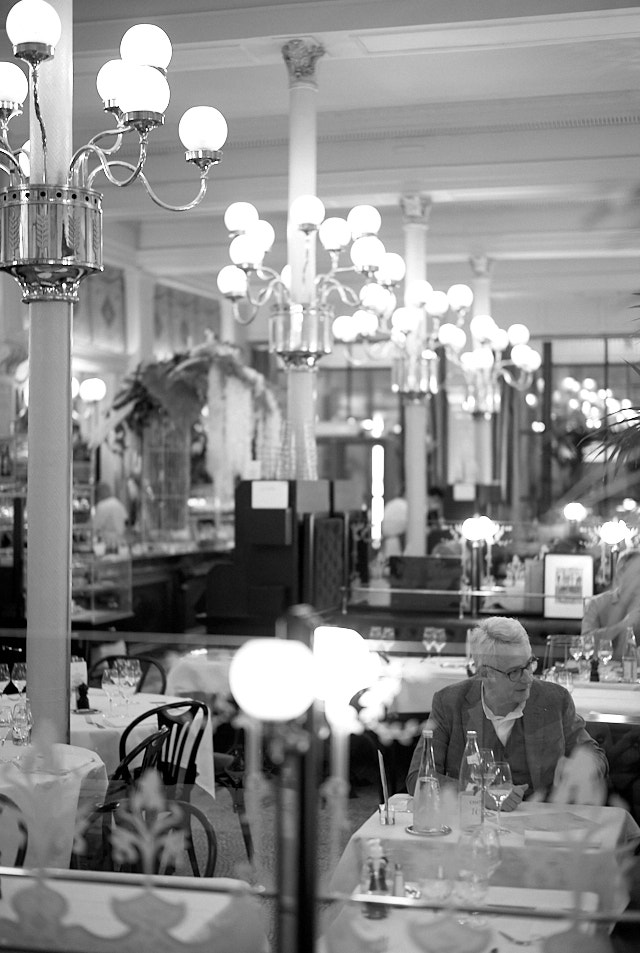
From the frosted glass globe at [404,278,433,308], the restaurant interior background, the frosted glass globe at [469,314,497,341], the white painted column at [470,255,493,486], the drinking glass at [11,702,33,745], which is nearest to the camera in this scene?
the drinking glass at [11,702,33,745]

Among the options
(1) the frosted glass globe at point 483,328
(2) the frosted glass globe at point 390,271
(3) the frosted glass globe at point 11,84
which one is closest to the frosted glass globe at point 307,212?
(2) the frosted glass globe at point 390,271

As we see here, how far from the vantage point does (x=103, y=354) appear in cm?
1719

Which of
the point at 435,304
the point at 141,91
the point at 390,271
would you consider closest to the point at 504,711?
the point at 141,91

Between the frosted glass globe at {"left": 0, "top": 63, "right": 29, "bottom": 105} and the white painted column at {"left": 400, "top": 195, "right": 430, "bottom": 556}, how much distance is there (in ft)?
26.4

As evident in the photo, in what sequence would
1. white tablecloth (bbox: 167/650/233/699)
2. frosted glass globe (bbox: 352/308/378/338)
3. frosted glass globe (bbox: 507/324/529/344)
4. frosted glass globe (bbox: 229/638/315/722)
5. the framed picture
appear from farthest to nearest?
1. frosted glass globe (bbox: 507/324/529/344)
2. frosted glass globe (bbox: 352/308/378/338)
3. the framed picture
4. white tablecloth (bbox: 167/650/233/699)
5. frosted glass globe (bbox: 229/638/315/722)

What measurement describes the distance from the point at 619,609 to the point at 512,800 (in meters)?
1.24

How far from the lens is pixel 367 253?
9031 millimetres

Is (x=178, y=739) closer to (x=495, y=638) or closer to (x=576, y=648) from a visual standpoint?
(x=495, y=638)

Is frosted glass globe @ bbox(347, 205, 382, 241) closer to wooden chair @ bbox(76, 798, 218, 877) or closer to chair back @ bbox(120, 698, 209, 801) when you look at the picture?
chair back @ bbox(120, 698, 209, 801)

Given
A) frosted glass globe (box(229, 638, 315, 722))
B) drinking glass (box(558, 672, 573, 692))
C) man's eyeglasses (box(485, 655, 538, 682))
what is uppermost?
frosted glass globe (box(229, 638, 315, 722))

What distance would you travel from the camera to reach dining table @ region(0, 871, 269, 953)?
2389 millimetres

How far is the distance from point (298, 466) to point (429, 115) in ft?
12.7

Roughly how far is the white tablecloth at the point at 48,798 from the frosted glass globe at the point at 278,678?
2.65 feet

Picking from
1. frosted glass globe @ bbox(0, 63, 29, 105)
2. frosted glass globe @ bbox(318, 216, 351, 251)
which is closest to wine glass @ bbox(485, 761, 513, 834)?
frosted glass globe @ bbox(0, 63, 29, 105)
